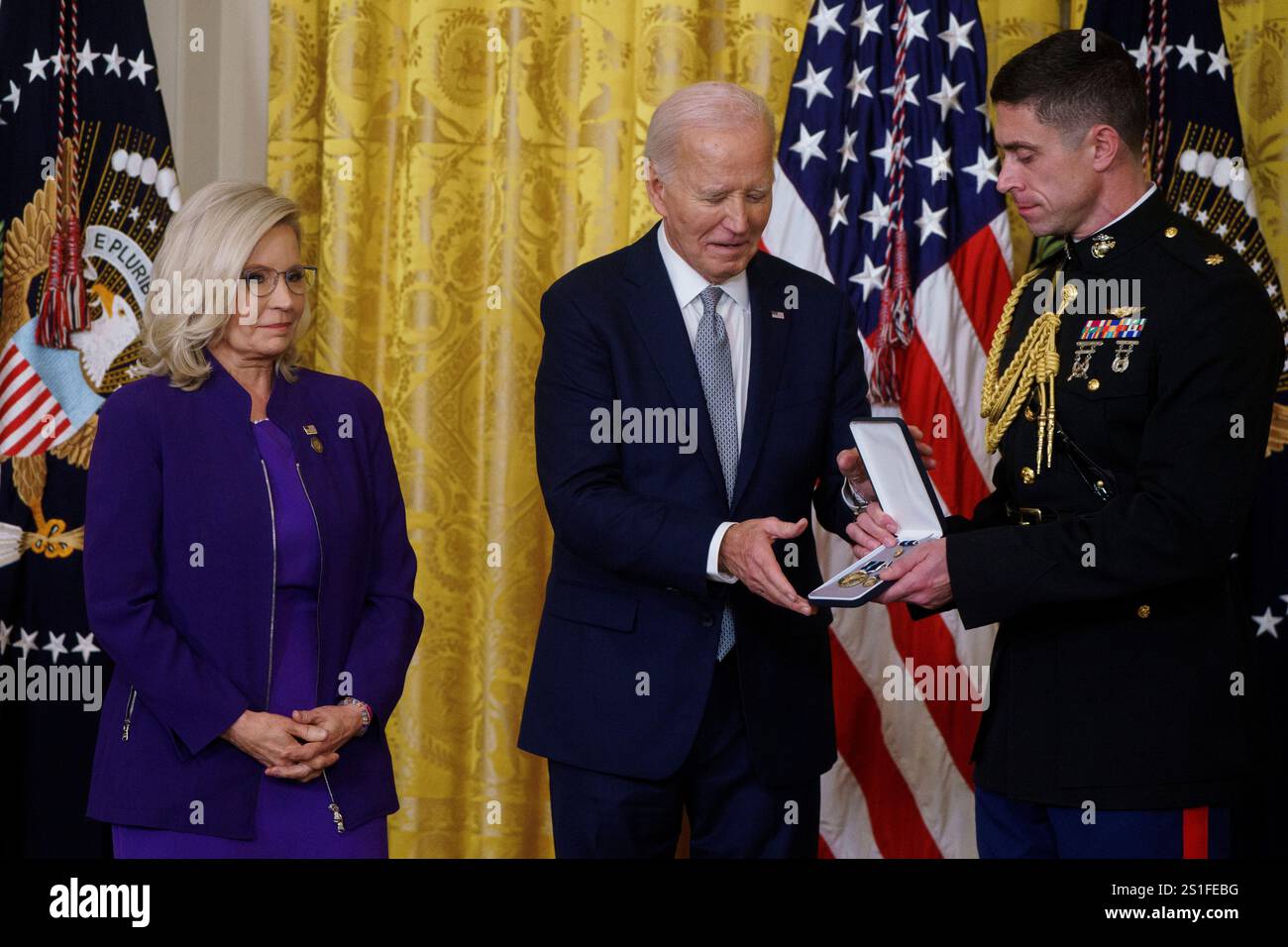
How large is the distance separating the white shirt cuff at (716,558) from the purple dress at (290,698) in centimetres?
71

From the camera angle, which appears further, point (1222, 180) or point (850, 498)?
point (1222, 180)

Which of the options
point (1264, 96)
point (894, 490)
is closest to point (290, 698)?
point (894, 490)

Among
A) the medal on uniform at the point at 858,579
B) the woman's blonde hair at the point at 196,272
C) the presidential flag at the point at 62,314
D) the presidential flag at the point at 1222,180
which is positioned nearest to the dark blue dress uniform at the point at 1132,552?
the medal on uniform at the point at 858,579

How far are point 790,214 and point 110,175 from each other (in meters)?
1.79

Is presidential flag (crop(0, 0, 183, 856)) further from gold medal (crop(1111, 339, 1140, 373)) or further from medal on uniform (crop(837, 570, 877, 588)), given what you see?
gold medal (crop(1111, 339, 1140, 373))

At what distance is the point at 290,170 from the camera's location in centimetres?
394

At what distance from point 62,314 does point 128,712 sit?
1514 millimetres

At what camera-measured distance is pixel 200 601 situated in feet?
8.38

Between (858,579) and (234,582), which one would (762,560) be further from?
(234,582)

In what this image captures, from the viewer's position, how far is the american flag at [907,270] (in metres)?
3.88

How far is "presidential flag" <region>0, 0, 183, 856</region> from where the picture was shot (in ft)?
12.2

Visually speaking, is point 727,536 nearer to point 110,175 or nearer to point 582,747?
point 582,747

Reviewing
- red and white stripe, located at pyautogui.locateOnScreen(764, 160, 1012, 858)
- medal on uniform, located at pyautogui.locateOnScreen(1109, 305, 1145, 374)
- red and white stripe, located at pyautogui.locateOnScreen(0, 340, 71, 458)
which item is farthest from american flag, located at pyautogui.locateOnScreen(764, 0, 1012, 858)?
red and white stripe, located at pyautogui.locateOnScreen(0, 340, 71, 458)

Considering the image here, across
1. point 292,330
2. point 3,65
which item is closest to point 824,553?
point 292,330
